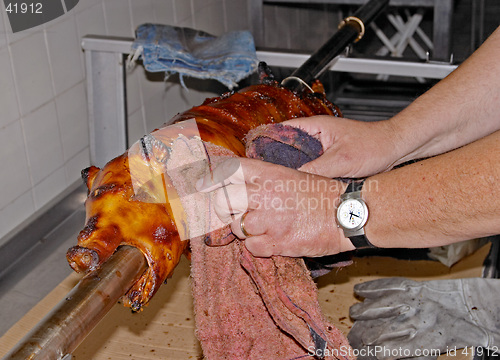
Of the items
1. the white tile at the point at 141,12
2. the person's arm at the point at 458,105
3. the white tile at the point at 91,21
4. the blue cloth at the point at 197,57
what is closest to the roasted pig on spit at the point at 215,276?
the person's arm at the point at 458,105

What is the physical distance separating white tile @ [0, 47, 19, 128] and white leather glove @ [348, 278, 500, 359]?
136 cm

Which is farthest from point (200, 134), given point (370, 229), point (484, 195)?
point (484, 195)

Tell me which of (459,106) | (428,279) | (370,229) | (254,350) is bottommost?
(428,279)

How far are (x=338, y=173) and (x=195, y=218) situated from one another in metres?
0.44

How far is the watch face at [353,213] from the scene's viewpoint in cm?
124

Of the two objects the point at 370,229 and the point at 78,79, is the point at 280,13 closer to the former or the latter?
the point at 78,79

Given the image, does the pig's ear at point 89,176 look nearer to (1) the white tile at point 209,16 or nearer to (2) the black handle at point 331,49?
(2) the black handle at point 331,49

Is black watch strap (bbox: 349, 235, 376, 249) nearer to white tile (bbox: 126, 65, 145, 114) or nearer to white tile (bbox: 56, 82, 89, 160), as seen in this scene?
white tile (bbox: 56, 82, 89, 160)

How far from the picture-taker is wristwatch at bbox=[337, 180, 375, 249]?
4.06 ft

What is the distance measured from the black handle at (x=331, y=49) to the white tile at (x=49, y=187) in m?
1.08

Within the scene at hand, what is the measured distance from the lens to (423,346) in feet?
5.58

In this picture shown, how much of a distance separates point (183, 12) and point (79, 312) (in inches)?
103

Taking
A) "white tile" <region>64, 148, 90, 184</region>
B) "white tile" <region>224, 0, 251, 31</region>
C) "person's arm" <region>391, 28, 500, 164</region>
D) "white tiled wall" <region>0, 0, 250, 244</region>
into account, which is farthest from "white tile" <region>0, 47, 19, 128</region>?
"white tile" <region>224, 0, 251, 31</region>

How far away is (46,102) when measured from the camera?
2.22 metres
